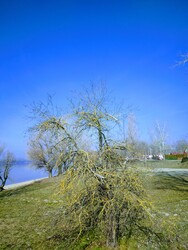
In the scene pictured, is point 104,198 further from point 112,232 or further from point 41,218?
point 41,218

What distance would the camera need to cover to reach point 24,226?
8781mm

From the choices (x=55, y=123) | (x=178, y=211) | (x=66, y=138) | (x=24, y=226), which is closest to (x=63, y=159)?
(x=66, y=138)

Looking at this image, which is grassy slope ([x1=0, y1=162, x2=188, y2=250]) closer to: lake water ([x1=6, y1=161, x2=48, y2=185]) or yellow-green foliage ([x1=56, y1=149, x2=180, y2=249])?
yellow-green foliage ([x1=56, y1=149, x2=180, y2=249])

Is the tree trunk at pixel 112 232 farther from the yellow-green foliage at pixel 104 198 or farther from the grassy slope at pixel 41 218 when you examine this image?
the grassy slope at pixel 41 218

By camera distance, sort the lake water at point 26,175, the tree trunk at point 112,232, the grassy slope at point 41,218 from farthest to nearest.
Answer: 1. the lake water at point 26,175
2. the grassy slope at point 41,218
3. the tree trunk at point 112,232

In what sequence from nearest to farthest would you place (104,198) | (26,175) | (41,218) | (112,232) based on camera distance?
(104,198) < (112,232) < (41,218) < (26,175)

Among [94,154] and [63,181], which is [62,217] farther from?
[94,154]

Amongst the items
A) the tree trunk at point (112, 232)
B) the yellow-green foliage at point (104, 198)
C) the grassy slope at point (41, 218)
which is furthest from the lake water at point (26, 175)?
the tree trunk at point (112, 232)

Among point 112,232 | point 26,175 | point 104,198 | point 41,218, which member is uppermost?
point 104,198

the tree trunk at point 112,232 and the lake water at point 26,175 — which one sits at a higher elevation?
the lake water at point 26,175

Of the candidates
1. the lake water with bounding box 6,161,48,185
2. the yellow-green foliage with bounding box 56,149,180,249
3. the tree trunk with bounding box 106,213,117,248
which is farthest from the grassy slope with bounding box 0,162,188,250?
the lake water with bounding box 6,161,48,185

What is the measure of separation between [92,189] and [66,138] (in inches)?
65.2

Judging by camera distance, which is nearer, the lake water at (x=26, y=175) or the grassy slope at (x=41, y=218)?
the grassy slope at (x=41, y=218)

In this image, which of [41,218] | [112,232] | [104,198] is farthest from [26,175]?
[104,198]
